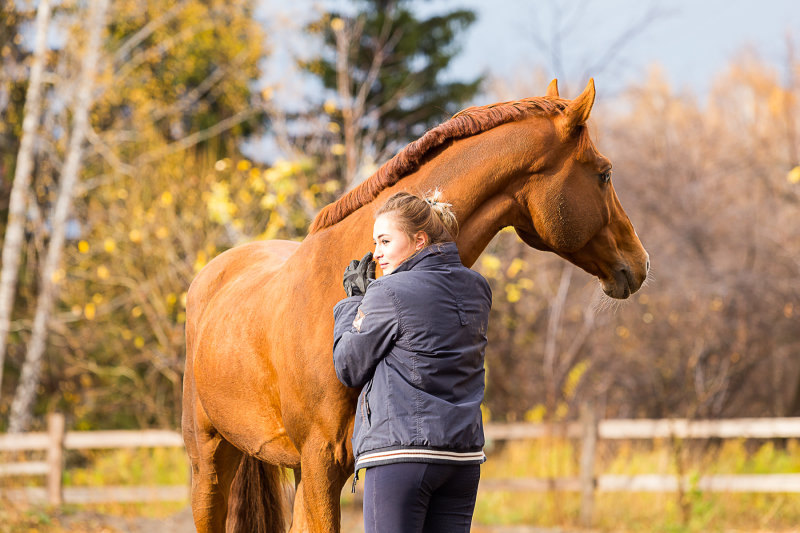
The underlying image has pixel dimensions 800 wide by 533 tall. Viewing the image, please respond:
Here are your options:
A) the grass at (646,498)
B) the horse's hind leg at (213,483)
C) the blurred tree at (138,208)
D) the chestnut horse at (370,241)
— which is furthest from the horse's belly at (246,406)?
the grass at (646,498)

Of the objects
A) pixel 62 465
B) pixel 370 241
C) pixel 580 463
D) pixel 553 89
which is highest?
pixel 553 89

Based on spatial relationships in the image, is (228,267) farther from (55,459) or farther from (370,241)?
(55,459)

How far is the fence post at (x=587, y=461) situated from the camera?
9155 mm

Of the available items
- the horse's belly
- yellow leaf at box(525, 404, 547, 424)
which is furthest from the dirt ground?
the horse's belly

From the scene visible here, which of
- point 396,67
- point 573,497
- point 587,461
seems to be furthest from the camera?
point 396,67

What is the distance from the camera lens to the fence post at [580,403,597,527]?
9155 mm

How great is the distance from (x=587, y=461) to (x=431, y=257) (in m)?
7.62

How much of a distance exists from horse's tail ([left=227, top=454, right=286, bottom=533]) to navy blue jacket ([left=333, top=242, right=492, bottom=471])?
174 centimetres

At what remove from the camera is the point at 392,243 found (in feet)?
7.88

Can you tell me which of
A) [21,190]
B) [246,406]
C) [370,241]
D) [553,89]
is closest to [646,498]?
[246,406]

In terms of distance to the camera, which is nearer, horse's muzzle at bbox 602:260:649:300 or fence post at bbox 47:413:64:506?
horse's muzzle at bbox 602:260:649:300

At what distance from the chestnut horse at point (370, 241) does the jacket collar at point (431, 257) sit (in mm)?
392

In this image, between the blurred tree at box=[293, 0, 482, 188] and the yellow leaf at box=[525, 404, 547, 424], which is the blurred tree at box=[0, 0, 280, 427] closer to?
the blurred tree at box=[293, 0, 482, 188]

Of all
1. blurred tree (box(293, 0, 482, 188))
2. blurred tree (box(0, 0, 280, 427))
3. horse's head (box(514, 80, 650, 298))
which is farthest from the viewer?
blurred tree (box(293, 0, 482, 188))
